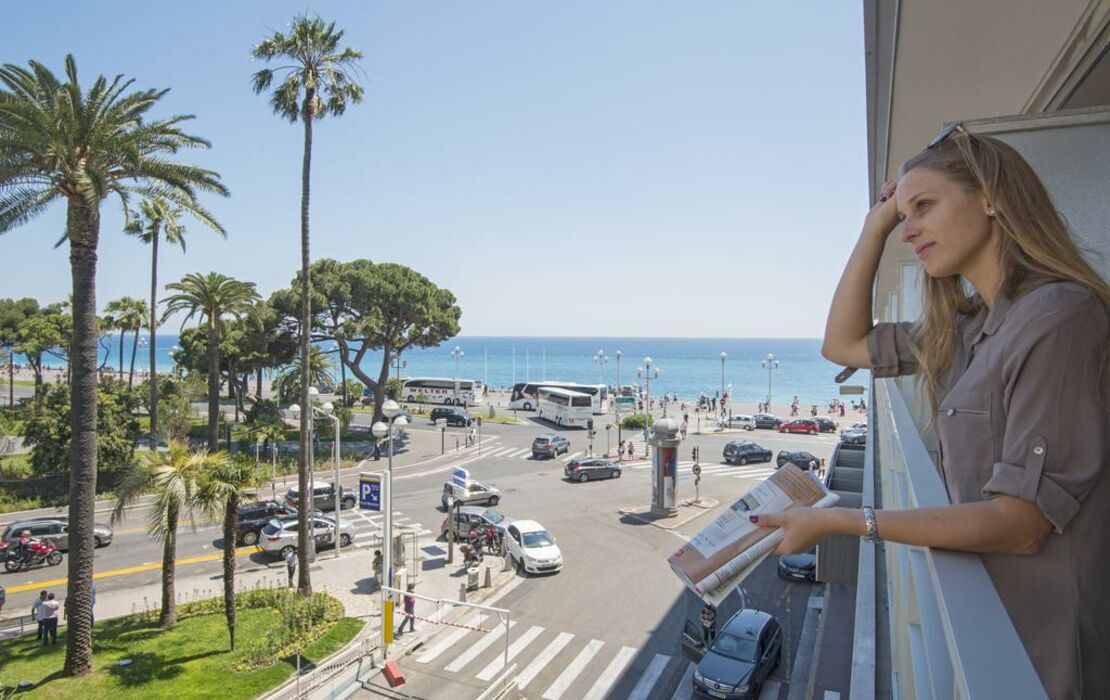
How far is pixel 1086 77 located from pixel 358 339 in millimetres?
40592

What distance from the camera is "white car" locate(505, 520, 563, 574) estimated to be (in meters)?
19.4

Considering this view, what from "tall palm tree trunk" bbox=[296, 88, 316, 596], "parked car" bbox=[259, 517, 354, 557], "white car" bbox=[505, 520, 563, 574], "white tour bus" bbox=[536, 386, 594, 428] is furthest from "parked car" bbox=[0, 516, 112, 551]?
"white tour bus" bbox=[536, 386, 594, 428]

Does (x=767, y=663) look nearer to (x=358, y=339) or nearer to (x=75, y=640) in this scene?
(x=75, y=640)

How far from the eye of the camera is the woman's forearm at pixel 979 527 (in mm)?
1300

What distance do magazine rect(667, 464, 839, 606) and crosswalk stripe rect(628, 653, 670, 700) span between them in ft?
40.1

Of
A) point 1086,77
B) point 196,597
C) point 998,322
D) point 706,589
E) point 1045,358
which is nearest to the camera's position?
point 1045,358

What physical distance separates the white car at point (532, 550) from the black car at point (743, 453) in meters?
19.5

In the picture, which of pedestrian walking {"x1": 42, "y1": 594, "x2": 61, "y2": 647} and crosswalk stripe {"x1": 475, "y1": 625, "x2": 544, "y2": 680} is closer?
crosswalk stripe {"x1": 475, "y1": 625, "x2": 544, "y2": 680}

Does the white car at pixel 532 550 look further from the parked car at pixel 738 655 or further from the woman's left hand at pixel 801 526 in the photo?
the woman's left hand at pixel 801 526

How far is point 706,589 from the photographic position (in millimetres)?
1851

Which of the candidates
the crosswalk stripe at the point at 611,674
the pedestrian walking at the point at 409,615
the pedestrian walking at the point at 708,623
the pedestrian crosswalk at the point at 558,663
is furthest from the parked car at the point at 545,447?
the pedestrian walking at the point at 708,623

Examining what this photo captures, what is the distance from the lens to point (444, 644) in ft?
49.2

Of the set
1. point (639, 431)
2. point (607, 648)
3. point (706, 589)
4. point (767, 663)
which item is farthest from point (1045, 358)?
point (639, 431)

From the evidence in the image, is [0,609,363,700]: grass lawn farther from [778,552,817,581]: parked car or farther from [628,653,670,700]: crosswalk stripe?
[778,552,817,581]: parked car
